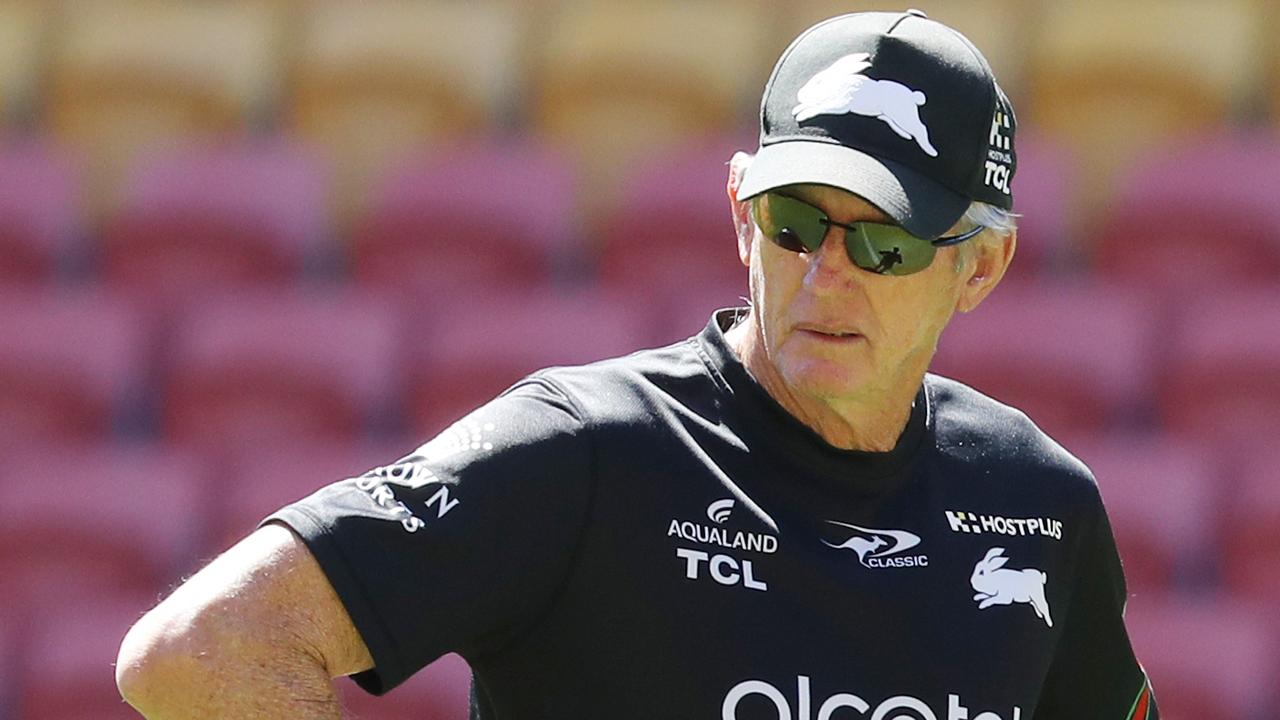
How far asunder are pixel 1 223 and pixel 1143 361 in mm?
2705

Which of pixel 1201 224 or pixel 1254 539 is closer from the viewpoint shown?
pixel 1254 539

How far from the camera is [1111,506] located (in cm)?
384

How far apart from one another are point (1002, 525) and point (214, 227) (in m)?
3.22

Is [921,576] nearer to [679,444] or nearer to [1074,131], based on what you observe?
[679,444]

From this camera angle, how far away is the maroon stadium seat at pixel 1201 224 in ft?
14.7

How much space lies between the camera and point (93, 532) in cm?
407

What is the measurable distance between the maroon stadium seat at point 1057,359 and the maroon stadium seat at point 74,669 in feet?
5.81

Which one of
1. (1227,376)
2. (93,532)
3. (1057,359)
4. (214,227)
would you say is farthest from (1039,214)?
(93,532)

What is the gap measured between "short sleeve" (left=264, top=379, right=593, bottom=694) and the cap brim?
278mm

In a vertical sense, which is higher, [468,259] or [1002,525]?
[1002,525]

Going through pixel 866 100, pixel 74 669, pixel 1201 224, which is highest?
pixel 866 100

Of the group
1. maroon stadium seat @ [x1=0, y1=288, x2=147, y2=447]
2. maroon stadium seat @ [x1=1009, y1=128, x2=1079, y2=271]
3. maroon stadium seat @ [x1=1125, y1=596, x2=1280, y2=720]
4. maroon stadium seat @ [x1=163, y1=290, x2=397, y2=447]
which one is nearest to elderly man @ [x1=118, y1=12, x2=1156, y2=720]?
maroon stadium seat @ [x1=1125, y1=596, x2=1280, y2=720]

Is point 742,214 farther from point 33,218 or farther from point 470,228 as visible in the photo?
point 33,218

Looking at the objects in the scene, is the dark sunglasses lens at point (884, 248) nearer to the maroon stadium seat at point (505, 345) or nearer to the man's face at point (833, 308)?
the man's face at point (833, 308)
